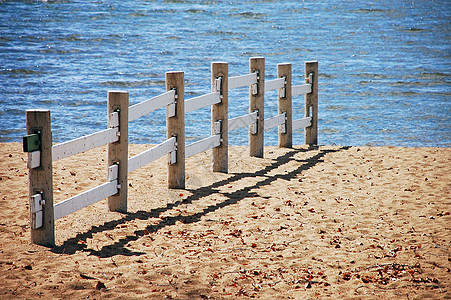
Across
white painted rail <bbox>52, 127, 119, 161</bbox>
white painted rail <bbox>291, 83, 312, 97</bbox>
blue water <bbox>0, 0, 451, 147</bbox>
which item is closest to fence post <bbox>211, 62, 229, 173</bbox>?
white painted rail <bbox>291, 83, 312, 97</bbox>

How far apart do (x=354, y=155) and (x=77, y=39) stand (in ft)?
92.0

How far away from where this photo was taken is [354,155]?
10656mm

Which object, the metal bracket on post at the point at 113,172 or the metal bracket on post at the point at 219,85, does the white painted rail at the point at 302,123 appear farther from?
the metal bracket on post at the point at 113,172

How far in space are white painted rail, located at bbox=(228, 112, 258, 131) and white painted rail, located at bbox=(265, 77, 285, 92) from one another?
0.55 m

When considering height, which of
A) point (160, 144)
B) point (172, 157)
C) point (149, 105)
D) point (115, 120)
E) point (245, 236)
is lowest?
point (245, 236)

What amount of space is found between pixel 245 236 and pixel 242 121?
383cm

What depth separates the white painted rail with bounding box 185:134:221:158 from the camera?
8.27 m

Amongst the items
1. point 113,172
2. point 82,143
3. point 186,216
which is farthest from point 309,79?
point 82,143

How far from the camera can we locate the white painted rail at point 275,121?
10.4 meters

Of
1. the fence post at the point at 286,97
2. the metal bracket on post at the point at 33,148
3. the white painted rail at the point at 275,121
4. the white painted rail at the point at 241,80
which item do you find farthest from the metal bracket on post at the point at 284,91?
the metal bracket on post at the point at 33,148

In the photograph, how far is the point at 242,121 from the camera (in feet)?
31.6

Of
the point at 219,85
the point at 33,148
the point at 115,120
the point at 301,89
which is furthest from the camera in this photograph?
the point at 301,89

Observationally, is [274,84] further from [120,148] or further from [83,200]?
[83,200]

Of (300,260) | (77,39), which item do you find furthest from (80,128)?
(77,39)
